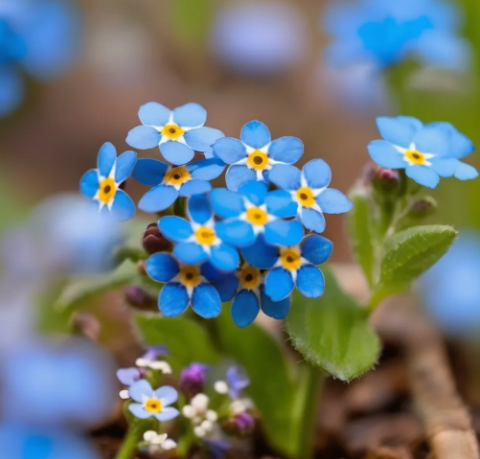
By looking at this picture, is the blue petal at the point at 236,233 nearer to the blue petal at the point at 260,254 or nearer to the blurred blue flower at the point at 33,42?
the blue petal at the point at 260,254

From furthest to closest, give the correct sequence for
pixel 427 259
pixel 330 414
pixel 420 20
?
pixel 420 20, pixel 330 414, pixel 427 259

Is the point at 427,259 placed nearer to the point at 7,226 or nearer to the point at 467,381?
the point at 467,381

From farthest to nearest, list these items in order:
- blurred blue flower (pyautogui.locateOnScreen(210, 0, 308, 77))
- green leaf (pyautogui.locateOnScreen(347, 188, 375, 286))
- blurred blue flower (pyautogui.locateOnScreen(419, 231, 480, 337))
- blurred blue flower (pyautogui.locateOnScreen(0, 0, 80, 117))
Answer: blurred blue flower (pyautogui.locateOnScreen(210, 0, 308, 77)) → blurred blue flower (pyautogui.locateOnScreen(0, 0, 80, 117)) → blurred blue flower (pyautogui.locateOnScreen(419, 231, 480, 337)) → green leaf (pyautogui.locateOnScreen(347, 188, 375, 286))

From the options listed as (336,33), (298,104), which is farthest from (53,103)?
(336,33)

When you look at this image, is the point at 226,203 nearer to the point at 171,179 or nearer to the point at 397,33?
Result: the point at 171,179

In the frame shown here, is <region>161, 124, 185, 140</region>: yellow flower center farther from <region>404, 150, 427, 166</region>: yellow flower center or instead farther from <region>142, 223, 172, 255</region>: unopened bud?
<region>404, 150, 427, 166</region>: yellow flower center

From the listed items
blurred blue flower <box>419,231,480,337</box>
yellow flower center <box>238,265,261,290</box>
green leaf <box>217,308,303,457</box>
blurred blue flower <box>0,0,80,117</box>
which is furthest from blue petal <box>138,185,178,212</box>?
blurred blue flower <box>0,0,80,117</box>

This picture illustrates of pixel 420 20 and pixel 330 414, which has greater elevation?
pixel 420 20
